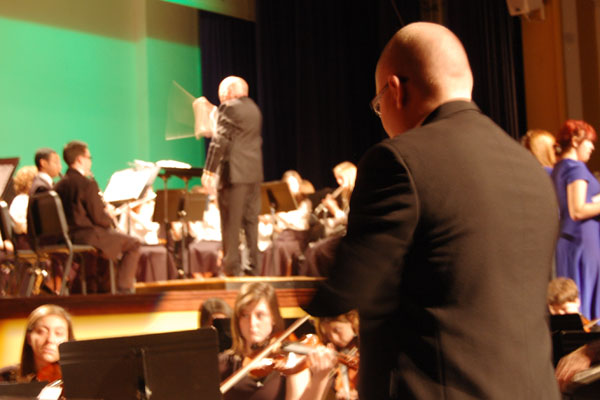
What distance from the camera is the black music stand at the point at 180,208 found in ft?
25.2

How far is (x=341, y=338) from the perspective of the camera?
3.43 m

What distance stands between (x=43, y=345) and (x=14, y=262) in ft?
9.75

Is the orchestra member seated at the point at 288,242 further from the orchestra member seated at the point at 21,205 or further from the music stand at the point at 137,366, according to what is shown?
the music stand at the point at 137,366

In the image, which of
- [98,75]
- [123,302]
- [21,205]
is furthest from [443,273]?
[98,75]

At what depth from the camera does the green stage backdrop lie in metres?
9.43

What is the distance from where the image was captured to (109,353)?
7.93 ft

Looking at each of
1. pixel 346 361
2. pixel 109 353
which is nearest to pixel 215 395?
pixel 109 353

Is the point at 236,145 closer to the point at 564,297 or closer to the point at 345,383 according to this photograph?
the point at 564,297

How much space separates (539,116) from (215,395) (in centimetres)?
675

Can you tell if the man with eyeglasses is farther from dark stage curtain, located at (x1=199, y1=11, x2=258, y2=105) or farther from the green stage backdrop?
dark stage curtain, located at (x1=199, y1=11, x2=258, y2=105)

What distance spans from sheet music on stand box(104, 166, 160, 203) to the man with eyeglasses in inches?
217

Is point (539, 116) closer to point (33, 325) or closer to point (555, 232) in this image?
point (33, 325)

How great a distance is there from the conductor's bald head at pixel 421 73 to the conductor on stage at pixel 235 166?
4.97 meters

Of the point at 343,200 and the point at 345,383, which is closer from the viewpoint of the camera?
the point at 345,383
